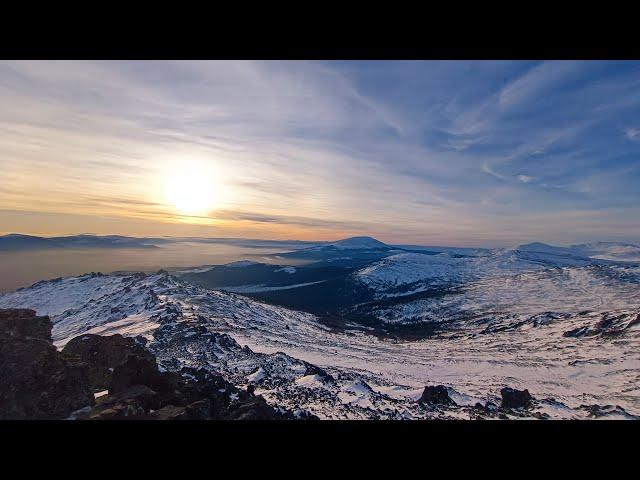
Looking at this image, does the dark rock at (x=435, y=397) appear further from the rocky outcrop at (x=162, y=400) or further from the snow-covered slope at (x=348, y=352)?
the rocky outcrop at (x=162, y=400)

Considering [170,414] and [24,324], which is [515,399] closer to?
[170,414]

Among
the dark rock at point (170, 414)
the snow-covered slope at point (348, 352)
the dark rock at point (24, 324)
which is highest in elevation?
the dark rock at point (24, 324)

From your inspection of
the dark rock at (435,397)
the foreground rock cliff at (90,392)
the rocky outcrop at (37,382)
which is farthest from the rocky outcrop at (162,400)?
the dark rock at (435,397)

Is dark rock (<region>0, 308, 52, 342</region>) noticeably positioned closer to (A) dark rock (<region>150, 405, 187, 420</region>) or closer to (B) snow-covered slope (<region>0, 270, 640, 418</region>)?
(B) snow-covered slope (<region>0, 270, 640, 418</region>)

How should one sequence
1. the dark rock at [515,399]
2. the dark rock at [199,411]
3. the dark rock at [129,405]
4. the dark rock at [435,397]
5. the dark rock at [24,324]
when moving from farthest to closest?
1. the dark rock at [515,399]
2. the dark rock at [435,397]
3. the dark rock at [24,324]
4. the dark rock at [199,411]
5. the dark rock at [129,405]

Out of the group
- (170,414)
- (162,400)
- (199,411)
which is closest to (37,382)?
(162,400)
